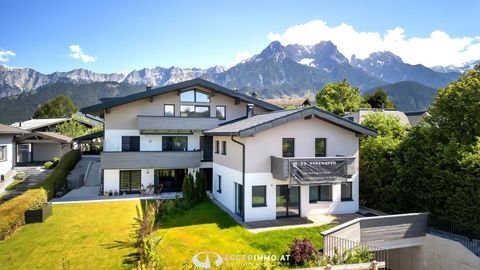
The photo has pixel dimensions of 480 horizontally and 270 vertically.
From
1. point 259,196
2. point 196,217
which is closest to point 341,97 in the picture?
point 259,196

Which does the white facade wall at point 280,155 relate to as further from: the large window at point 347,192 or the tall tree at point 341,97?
the tall tree at point 341,97

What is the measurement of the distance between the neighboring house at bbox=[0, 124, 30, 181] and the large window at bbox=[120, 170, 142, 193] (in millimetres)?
10683

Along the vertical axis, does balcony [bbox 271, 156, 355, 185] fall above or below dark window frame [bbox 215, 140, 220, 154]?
below

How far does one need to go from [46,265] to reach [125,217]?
682 cm

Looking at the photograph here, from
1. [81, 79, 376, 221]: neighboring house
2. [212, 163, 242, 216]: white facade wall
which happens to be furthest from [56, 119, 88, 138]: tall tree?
[212, 163, 242, 216]: white facade wall

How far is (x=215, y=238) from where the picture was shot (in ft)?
48.4

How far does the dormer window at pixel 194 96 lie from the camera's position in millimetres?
25953

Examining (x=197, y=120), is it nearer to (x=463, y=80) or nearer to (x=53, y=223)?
(x=53, y=223)

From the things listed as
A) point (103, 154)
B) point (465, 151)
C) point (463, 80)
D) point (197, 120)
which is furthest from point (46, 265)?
point (463, 80)

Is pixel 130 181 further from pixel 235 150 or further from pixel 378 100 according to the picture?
pixel 378 100

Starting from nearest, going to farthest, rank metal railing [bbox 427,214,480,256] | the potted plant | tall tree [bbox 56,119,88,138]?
metal railing [bbox 427,214,480,256] < the potted plant < tall tree [bbox 56,119,88,138]

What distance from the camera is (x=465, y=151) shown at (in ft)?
49.1

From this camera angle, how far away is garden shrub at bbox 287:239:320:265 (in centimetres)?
1241

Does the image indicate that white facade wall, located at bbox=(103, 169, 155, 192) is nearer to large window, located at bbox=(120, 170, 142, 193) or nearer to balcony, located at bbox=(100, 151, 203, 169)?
large window, located at bbox=(120, 170, 142, 193)
